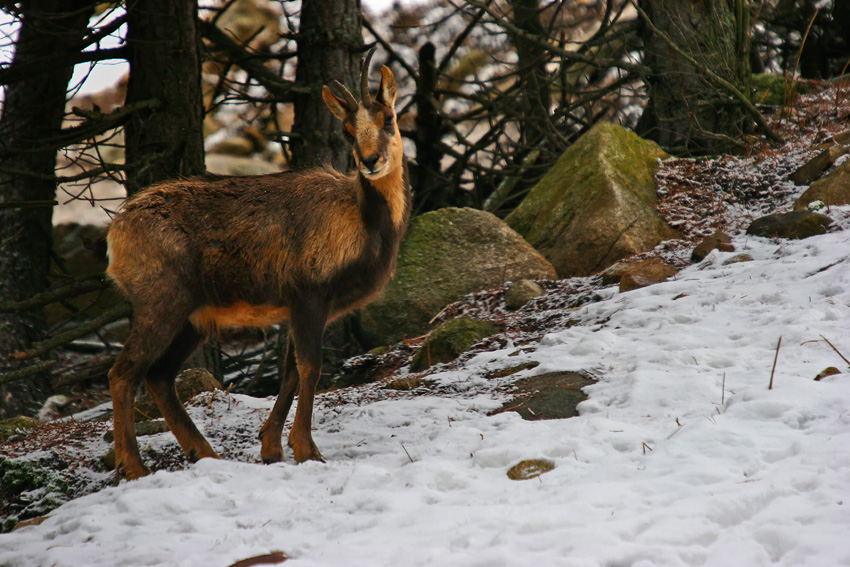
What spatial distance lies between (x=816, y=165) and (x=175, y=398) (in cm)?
661

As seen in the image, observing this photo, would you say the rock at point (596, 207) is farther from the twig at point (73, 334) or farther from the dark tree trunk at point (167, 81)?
the twig at point (73, 334)

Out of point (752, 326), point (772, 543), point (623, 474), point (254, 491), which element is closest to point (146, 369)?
point (254, 491)

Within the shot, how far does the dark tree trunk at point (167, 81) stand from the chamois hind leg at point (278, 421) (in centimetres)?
304

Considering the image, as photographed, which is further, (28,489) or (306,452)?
(306,452)

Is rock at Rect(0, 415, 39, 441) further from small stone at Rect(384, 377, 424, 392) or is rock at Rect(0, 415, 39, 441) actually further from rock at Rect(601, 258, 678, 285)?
rock at Rect(601, 258, 678, 285)

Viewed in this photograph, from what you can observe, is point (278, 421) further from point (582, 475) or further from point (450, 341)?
point (582, 475)

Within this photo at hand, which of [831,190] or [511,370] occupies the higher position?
[831,190]

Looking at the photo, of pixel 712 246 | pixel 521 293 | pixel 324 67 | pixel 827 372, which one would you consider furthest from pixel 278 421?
A: pixel 324 67

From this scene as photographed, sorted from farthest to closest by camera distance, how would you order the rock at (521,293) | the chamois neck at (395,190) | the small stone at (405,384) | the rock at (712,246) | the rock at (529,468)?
1. the rock at (521,293)
2. the rock at (712,246)
3. the small stone at (405,384)
4. the chamois neck at (395,190)
5. the rock at (529,468)

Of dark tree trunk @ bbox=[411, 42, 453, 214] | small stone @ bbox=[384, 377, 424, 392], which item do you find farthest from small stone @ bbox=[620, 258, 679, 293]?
dark tree trunk @ bbox=[411, 42, 453, 214]

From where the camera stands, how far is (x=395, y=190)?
5.52 metres

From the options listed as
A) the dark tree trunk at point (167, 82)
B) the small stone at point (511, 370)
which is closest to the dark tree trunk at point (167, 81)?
the dark tree trunk at point (167, 82)

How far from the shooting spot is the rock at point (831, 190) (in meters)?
6.97

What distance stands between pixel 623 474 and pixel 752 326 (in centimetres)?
219
